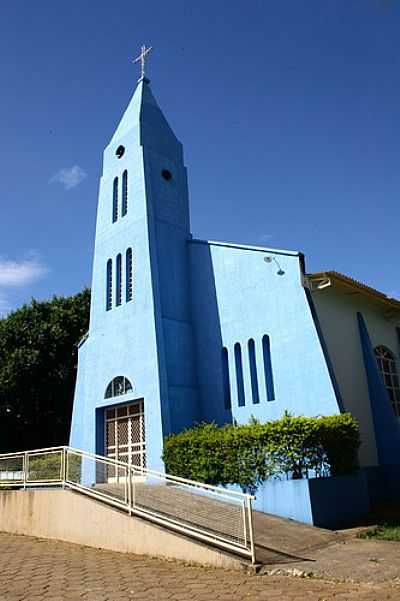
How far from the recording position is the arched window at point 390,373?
16.7 m

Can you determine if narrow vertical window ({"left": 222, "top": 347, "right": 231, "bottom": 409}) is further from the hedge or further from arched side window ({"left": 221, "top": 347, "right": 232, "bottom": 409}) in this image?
the hedge

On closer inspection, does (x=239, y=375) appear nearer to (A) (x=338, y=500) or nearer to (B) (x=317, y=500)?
(A) (x=338, y=500)

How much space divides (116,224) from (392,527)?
41.5 feet

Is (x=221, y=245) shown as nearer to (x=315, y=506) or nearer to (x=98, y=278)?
(x=98, y=278)

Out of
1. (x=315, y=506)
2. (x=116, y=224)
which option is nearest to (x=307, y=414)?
(x=315, y=506)

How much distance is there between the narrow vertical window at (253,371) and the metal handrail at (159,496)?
3366mm

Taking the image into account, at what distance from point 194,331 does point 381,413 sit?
19.6 ft

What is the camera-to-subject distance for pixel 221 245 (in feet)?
53.7

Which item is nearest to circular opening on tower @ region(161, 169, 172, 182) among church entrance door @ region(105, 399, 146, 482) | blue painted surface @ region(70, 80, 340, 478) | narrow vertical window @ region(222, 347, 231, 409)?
blue painted surface @ region(70, 80, 340, 478)

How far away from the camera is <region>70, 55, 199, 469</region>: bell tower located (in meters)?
15.0

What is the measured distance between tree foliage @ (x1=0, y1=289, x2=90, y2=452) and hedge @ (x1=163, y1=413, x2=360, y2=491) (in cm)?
1434

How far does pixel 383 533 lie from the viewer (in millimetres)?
9344

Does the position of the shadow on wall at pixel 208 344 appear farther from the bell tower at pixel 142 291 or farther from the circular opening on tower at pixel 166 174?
the circular opening on tower at pixel 166 174

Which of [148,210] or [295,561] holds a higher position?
[148,210]
